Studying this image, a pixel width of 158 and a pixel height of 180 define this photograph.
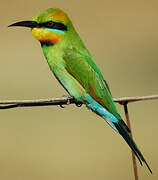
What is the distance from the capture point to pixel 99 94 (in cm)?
269

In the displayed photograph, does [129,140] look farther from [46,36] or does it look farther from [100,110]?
[46,36]

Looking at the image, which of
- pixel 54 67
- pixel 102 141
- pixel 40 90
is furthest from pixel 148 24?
pixel 54 67

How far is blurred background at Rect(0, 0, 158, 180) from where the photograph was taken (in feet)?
13.3

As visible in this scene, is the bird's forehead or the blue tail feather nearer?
the blue tail feather

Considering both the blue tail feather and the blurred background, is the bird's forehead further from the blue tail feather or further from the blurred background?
the blurred background

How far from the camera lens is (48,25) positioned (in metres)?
2.75

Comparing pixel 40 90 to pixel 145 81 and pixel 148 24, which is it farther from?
pixel 148 24

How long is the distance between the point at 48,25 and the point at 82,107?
2078 millimetres

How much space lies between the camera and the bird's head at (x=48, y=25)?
8.96ft

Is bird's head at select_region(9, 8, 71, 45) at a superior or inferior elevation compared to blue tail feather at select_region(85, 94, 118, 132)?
superior

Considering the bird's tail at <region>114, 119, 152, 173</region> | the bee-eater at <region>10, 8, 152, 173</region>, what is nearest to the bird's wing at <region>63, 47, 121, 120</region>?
the bee-eater at <region>10, 8, 152, 173</region>

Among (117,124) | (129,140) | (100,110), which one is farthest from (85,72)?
(129,140)

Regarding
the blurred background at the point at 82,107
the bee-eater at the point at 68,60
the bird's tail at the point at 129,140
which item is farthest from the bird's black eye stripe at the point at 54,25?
the blurred background at the point at 82,107

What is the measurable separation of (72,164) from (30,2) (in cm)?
278
